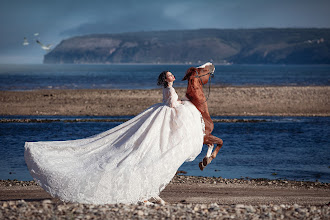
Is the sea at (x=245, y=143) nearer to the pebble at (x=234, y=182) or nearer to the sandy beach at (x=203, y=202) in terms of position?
the pebble at (x=234, y=182)

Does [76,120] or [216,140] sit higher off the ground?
[216,140]

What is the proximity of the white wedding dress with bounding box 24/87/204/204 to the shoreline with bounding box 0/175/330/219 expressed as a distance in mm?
281

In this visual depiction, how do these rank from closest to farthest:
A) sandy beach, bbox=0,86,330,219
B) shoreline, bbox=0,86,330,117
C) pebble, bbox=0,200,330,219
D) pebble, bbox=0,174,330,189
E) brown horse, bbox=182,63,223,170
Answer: pebble, bbox=0,200,330,219 < sandy beach, bbox=0,86,330,219 < brown horse, bbox=182,63,223,170 < pebble, bbox=0,174,330,189 < shoreline, bbox=0,86,330,117

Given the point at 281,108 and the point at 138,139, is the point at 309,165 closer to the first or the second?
the point at 138,139

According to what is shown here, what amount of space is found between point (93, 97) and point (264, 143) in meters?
19.4

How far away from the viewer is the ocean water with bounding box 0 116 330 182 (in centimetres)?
1662

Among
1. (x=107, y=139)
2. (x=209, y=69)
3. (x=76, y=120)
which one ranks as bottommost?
(x=76, y=120)

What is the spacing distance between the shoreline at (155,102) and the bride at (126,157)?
22.6m

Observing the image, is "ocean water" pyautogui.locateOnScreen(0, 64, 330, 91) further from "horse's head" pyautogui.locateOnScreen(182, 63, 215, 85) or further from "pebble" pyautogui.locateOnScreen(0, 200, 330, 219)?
"pebble" pyautogui.locateOnScreen(0, 200, 330, 219)

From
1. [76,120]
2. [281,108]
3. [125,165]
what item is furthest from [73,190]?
[281,108]

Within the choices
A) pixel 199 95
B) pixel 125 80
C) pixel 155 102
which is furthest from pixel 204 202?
pixel 125 80

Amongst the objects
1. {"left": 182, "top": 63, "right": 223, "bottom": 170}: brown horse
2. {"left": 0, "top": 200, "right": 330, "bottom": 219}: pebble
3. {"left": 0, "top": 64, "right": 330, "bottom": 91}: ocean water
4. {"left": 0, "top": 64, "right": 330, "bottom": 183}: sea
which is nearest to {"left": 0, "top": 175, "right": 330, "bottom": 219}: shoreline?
{"left": 0, "top": 200, "right": 330, "bottom": 219}: pebble

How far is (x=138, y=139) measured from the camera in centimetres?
1023

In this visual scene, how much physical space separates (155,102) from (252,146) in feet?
54.3
